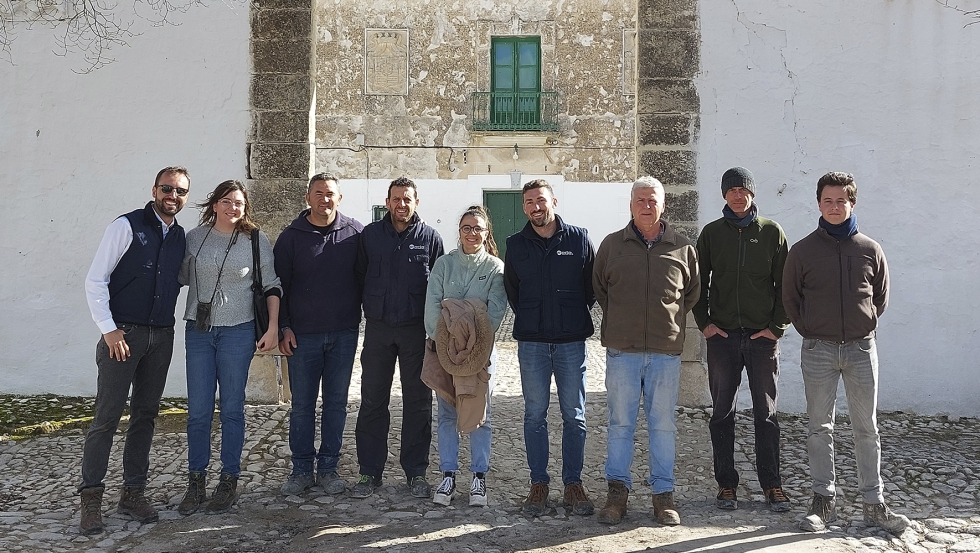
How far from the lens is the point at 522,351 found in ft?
13.2

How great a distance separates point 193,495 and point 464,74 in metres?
11.5

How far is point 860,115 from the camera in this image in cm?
570

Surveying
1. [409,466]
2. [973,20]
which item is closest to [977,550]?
[409,466]

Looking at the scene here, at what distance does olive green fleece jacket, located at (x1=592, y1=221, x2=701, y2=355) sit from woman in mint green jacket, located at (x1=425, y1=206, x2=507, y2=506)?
0.55 meters

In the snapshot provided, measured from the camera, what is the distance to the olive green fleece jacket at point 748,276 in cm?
398

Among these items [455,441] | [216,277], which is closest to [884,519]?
[455,441]

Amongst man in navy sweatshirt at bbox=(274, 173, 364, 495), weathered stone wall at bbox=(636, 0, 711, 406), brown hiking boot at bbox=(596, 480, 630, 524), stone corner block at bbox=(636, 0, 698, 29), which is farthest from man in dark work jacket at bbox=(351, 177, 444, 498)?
stone corner block at bbox=(636, 0, 698, 29)

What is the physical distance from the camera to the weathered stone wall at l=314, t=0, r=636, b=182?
14312mm

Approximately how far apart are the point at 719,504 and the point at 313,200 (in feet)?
8.21

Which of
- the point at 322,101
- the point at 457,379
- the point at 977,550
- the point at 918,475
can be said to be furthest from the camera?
A: the point at 322,101

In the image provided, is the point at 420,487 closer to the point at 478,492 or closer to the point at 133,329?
the point at 478,492

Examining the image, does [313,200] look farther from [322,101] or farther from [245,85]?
[322,101]

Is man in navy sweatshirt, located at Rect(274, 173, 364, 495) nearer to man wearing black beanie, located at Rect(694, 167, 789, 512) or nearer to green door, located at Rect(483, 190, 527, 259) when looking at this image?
man wearing black beanie, located at Rect(694, 167, 789, 512)

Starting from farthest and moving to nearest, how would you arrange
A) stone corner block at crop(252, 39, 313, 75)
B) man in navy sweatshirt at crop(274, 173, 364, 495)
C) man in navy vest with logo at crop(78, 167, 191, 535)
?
1. stone corner block at crop(252, 39, 313, 75)
2. man in navy sweatshirt at crop(274, 173, 364, 495)
3. man in navy vest with logo at crop(78, 167, 191, 535)
